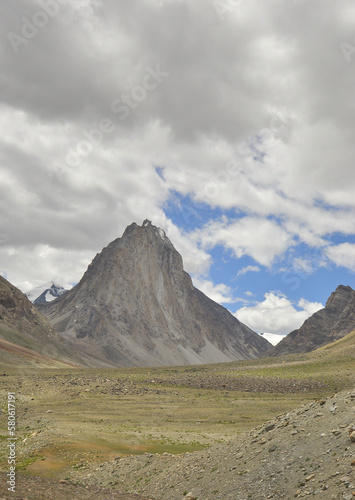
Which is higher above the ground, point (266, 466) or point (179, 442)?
point (266, 466)

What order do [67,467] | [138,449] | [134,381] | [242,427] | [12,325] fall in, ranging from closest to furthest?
1. [67,467]
2. [138,449]
3. [242,427]
4. [134,381]
5. [12,325]

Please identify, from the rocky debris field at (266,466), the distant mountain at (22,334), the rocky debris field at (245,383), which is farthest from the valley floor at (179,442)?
the distant mountain at (22,334)

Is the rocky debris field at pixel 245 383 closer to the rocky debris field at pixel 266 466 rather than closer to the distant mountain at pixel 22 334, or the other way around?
the rocky debris field at pixel 266 466

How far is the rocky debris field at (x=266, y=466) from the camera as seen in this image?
62.1 feet

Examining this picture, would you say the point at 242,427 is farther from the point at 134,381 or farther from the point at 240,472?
the point at 134,381

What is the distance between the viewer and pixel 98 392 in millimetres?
70125

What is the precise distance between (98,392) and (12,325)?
129 meters

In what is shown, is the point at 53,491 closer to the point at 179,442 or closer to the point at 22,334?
the point at 179,442

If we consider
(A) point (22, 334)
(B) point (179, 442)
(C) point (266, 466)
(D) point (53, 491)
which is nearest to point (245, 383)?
(B) point (179, 442)

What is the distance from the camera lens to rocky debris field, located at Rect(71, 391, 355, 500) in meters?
18.9

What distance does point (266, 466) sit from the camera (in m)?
21.6

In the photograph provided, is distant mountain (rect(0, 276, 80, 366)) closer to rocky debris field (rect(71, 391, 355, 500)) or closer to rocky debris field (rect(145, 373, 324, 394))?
rocky debris field (rect(145, 373, 324, 394))

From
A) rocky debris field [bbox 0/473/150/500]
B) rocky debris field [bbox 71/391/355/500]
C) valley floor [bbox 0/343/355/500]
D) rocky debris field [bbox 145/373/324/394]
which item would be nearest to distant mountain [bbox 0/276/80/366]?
rocky debris field [bbox 145/373/324/394]

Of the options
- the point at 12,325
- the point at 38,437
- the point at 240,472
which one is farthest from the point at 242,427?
the point at 12,325
